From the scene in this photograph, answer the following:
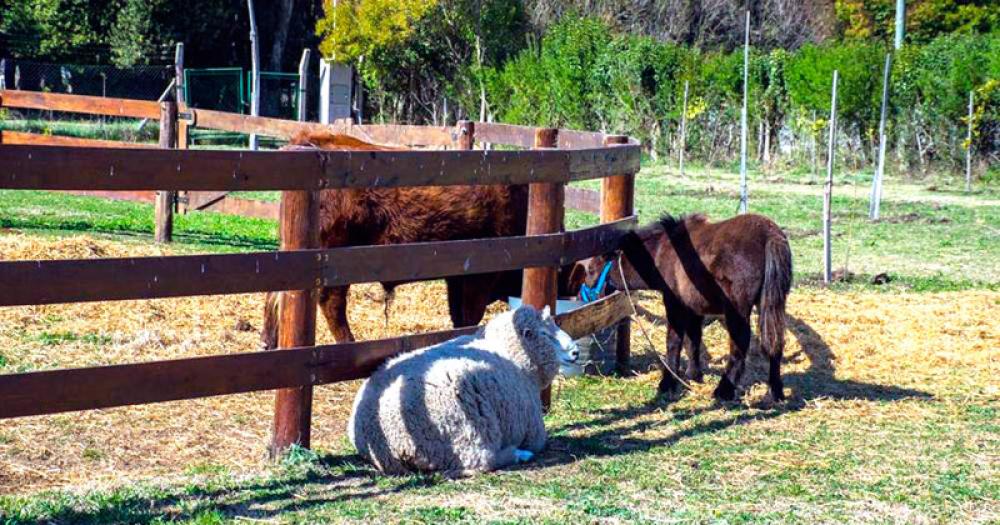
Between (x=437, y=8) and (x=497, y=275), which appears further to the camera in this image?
(x=437, y=8)

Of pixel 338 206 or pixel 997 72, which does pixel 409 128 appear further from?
pixel 997 72

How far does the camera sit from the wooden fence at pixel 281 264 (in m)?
4.91

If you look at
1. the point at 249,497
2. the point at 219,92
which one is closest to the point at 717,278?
the point at 249,497

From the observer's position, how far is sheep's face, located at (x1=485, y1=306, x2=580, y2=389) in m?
6.42

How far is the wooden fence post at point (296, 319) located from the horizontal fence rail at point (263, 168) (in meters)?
0.14

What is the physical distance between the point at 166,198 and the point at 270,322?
5463 mm

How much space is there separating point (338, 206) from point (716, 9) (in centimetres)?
4049

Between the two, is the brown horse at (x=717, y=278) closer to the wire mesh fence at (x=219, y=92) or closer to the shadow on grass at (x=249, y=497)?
the shadow on grass at (x=249, y=497)

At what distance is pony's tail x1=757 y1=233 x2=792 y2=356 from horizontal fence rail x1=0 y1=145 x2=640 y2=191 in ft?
4.89

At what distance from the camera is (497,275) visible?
8.91 metres

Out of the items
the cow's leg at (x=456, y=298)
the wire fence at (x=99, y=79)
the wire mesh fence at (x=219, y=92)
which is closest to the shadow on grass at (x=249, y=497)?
the cow's leg at (x=456, y=298)

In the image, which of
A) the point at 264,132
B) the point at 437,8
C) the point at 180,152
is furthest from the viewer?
the point at 437,8

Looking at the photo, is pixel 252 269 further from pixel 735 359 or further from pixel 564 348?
pixel 735 359

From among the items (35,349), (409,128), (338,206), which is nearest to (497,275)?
(338,206)
